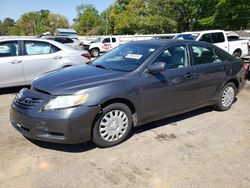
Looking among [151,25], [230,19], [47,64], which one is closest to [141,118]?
[47,64]

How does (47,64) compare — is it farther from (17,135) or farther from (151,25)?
(151,25)

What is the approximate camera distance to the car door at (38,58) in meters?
7.06

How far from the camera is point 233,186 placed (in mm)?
3115

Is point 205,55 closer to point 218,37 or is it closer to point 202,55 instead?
point 202,55

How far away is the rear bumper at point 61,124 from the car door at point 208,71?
2.15 m

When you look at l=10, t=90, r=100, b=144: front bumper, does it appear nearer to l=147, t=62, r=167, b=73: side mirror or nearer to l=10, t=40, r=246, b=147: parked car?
l=10, t=40, r=246, b=147: parked car

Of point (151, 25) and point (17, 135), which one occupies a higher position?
point (151, 25)

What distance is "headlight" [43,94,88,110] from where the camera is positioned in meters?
3.57

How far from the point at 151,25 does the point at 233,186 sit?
49931 millimetres

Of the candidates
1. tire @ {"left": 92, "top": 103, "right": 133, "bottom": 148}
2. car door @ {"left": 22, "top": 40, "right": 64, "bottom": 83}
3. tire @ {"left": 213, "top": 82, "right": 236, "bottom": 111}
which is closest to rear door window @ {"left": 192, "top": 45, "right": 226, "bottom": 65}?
tire @ {"left": 213, "top": 82, "right": 236, "bottom": 111}

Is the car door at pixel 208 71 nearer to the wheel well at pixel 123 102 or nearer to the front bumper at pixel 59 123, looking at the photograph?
the wheel well at pixel 123 102

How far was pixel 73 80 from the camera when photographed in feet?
12.9

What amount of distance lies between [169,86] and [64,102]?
1713 mm

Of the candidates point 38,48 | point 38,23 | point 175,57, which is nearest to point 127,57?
point 175,57
